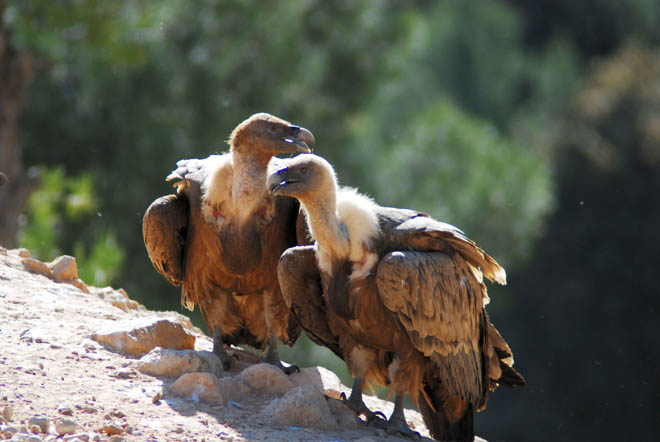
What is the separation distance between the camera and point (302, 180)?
18.9 ft

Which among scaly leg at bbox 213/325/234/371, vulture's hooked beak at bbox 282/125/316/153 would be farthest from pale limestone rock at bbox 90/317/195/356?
vulture's hooked beak at bbox 282/125/316/153

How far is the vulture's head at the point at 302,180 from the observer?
5738 millimetres

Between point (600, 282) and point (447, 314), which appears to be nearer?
point (447, 314)

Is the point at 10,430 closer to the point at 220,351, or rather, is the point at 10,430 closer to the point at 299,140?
the point at 220,351

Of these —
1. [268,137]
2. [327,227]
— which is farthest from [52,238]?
[327,227]

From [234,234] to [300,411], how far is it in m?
1.26

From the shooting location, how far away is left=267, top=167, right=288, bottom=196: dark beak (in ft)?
18.8

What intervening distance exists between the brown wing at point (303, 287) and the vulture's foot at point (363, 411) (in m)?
0.48

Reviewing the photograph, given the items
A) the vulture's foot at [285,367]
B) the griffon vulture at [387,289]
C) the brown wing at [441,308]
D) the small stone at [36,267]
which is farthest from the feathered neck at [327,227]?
the small stone at [36,267]

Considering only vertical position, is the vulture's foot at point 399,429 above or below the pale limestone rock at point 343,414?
below

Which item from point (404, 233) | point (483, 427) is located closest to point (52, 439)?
point (404, 233)

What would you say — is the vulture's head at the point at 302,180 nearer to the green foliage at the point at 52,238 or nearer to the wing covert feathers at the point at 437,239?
the wing covert feathers at the point at 437,239

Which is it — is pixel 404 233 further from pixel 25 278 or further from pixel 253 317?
pixel 25 278

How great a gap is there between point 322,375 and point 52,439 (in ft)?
8.59
